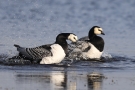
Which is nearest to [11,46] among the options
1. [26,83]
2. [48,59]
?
[48,59]

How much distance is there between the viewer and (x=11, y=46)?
19.3 meters

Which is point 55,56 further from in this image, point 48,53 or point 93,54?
point 93,54

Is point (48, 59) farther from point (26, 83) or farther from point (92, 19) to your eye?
point (92, 19)

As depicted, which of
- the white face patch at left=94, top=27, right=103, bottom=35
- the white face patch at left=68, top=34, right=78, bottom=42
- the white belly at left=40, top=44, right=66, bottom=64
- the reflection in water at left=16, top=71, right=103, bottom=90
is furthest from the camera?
the white face patch at left=94, top=27, right=103, bottom=35

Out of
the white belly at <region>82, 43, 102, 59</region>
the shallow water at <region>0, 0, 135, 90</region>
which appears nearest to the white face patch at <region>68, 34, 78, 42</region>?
the shallow water at <region>0, 0, 135, 90</region>

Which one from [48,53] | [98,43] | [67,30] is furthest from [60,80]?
[67,30]

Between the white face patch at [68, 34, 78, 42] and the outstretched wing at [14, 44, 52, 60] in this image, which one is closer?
the outstretched wing at [14, 44, 52, 60]

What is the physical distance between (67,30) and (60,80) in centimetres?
1034

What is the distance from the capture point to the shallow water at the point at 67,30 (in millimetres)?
12616

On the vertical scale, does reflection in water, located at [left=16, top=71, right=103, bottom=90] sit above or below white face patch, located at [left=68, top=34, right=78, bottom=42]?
below

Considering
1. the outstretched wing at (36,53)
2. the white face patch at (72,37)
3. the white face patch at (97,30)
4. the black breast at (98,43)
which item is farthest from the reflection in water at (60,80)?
the white face patch at (97,30)

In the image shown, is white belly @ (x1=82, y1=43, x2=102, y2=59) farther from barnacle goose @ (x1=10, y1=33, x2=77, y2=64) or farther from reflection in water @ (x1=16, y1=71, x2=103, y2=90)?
reflection in water @ (x1=16, y1=71, x2=103, y2=90)

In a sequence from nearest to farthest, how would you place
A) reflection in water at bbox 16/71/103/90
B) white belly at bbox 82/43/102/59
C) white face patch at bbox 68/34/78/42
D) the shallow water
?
reflection in water at bbox 16/71/103/90
the shallow water
white face patch at bbox 68/34/78/42
white belly at bbox 82/43/102/59

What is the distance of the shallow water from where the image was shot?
1262cm
